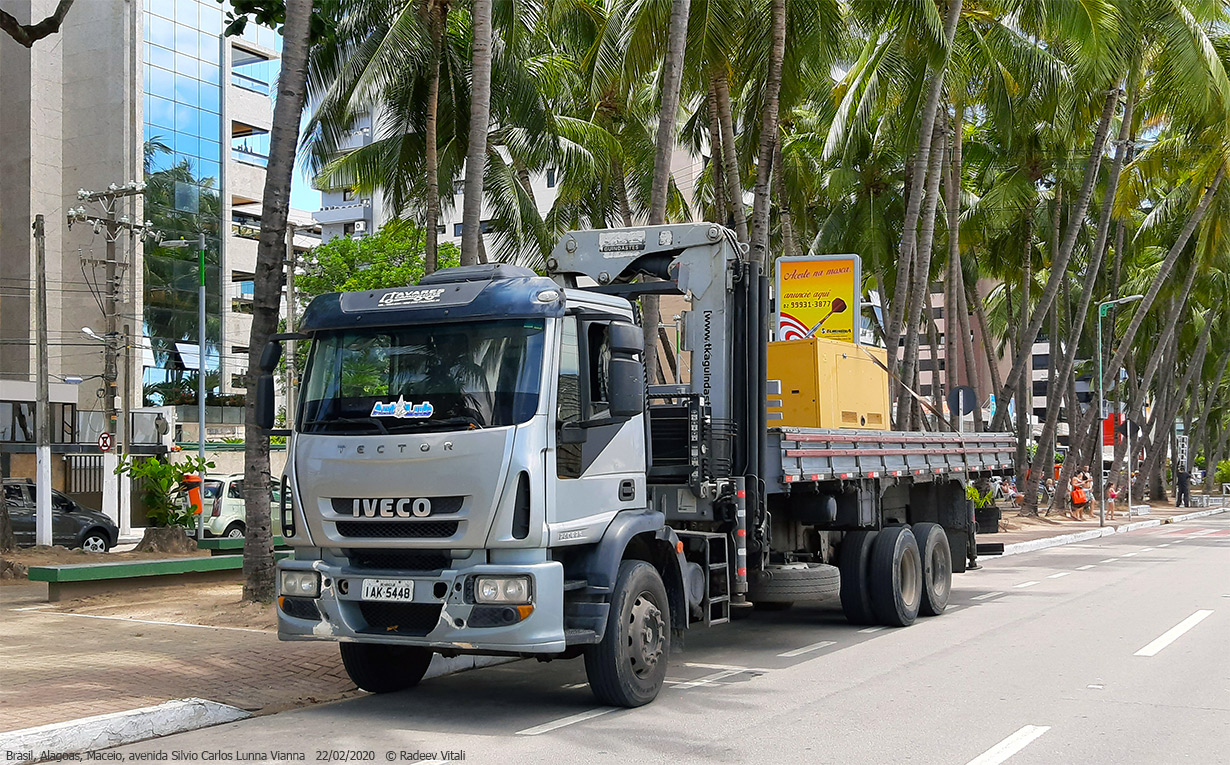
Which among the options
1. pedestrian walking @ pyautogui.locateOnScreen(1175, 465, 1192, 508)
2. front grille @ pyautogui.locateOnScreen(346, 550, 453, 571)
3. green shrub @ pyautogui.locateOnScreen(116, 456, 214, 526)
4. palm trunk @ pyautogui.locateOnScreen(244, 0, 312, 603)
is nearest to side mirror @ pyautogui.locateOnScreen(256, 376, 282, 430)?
front grille @ pyautogui.locateOnScreen(346, 550, 453, 571)

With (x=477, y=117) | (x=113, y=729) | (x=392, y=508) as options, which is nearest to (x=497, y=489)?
(x=392, y=508)

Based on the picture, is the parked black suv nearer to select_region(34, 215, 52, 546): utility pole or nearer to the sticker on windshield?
select_region(34, 215, 52, 546): utility pole

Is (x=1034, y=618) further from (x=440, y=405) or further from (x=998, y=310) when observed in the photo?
(x=998, y=310)

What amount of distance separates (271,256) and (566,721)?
6939 millimetres

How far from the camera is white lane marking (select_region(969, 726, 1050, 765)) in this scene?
22.4 feet

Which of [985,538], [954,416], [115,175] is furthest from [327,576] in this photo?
[115,175]

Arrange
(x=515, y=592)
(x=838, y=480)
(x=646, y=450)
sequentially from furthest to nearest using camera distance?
(x=838, y=480) → (x=646, y=450) → (x=515, y=592)

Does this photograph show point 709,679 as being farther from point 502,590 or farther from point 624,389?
point 624,389

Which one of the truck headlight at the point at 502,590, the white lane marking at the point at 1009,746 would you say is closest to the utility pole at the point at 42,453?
the truck headlight at the point at 502,590

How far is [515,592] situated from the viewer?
7617mm

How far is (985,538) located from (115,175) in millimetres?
34127

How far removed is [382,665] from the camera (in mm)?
9156

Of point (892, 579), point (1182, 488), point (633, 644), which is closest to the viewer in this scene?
point (633, 644)

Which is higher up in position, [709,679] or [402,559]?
[402,559]
